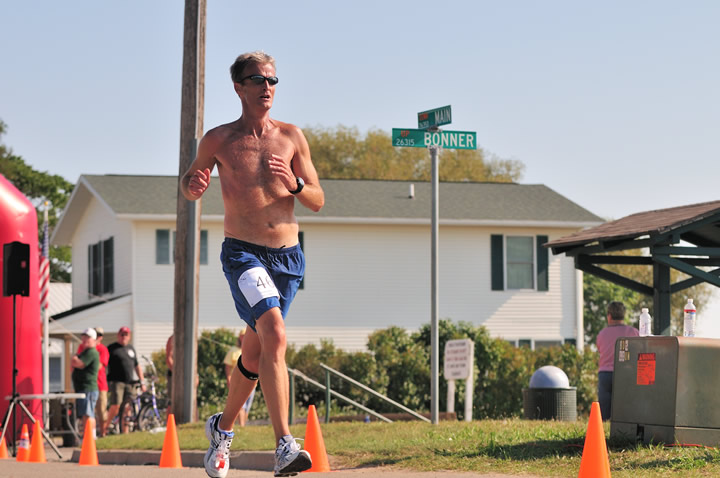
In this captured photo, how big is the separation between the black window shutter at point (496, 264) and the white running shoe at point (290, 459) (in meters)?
27.1

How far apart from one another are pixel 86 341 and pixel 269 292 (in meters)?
13.5

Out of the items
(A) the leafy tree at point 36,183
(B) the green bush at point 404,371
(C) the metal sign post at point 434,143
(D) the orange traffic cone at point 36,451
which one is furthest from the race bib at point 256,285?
(A) the leafy tree at point 36,183

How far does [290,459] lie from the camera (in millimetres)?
6973

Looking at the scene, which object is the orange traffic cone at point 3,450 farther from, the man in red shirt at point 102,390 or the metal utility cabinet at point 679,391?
the metal utility cabinet at point 679,391

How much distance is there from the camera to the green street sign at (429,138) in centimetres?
1460

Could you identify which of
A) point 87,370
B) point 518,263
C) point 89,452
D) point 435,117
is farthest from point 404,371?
point 89,452

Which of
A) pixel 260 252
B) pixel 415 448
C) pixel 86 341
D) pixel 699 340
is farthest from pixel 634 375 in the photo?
pixel 86 341

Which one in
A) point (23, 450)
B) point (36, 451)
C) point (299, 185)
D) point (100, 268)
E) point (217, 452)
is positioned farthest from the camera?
point (100, 268)

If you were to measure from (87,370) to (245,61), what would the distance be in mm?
13404

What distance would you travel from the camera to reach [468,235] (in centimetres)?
3381

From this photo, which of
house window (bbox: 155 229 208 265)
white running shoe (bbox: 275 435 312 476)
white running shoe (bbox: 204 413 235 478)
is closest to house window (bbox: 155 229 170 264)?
house window (bbox: 155 229 208 265)

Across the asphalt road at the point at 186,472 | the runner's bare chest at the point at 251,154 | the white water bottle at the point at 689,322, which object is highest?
the runner's bare chest at the point at 251,154

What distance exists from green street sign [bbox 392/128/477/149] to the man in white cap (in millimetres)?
7663

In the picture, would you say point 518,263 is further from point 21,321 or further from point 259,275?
point 259,275
